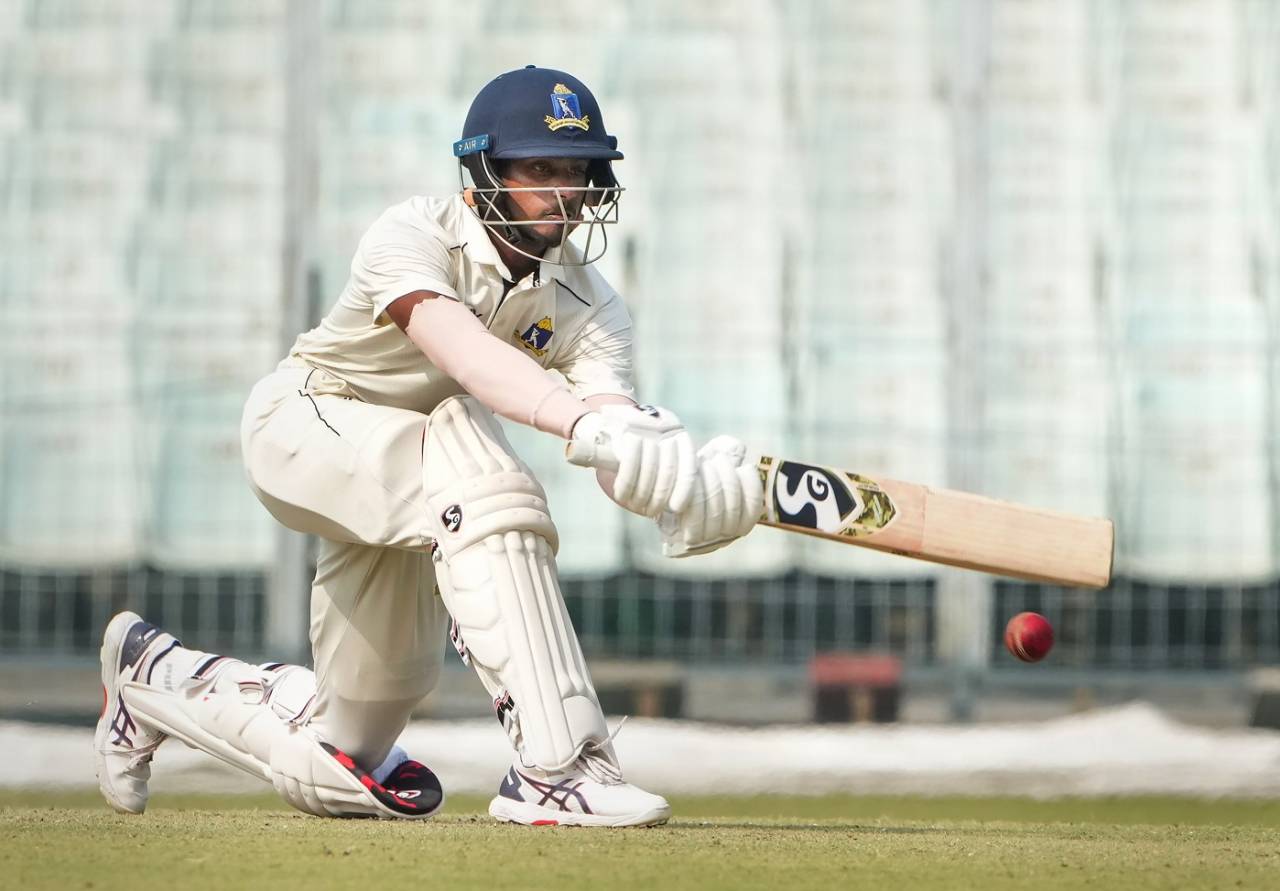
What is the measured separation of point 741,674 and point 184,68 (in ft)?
8.26

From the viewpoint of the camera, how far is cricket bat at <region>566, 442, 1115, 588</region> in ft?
8.27

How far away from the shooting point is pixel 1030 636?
279 centimetres

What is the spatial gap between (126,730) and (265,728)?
11.4 inches

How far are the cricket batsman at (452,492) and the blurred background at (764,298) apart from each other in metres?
2.80

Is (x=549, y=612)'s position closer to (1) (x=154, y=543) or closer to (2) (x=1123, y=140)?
(1) (x=154, y=543)

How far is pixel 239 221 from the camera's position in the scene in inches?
234

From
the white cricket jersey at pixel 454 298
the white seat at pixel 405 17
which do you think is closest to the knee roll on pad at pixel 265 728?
the white cricket jersey at pixel 454 298

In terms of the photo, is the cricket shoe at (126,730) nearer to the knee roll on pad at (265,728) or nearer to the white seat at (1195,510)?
the knee roll on pad at (265,728)

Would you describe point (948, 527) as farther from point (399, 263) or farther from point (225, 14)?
point (225, 14)

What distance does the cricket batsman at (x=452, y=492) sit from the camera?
97.1 inches

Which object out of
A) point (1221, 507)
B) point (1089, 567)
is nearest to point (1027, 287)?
point (1221, 507)

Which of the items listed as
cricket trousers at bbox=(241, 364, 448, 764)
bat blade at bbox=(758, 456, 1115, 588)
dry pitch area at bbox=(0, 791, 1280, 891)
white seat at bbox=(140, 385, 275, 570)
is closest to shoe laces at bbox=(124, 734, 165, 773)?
dry pitch area at bbox=(0, 791, 1280, 891)

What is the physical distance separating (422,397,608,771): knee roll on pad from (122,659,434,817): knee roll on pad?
0.41 meters

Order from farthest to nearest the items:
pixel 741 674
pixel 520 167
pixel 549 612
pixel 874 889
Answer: pixel 741 674
pixel 520 167
pixel 549 612
pixel 874 889
